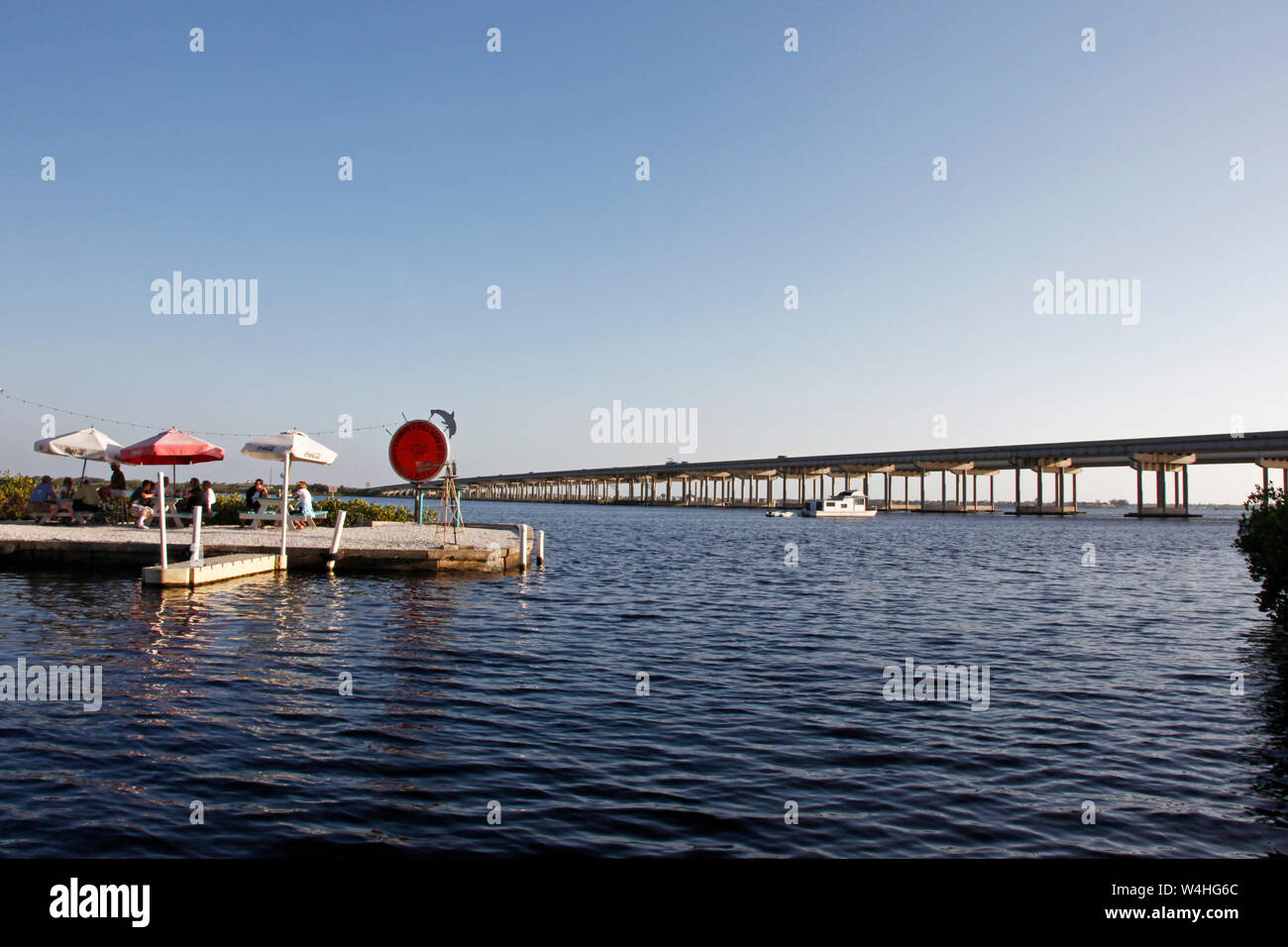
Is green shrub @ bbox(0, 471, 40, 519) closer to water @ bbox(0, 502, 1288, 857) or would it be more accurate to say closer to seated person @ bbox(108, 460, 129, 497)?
seated person @ bbox(108, 460, 129, 497)

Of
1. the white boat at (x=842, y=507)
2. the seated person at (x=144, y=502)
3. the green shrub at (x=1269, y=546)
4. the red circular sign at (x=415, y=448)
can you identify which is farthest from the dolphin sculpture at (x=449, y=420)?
the white boat at (x=842, y=507)

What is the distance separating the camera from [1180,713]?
11969 mm

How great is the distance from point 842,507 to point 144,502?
10683 cm

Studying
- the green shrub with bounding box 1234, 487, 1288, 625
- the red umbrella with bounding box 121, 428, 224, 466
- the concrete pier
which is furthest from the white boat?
the red umbrella with bounding box 121, 428, 224, 466

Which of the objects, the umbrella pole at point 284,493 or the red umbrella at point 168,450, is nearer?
the red umbrella at point 168,450

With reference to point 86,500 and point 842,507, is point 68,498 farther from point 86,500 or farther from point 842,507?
point 842,507

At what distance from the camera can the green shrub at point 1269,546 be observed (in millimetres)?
16844

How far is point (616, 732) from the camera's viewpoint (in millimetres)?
10406

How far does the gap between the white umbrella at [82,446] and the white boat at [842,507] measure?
104704mm

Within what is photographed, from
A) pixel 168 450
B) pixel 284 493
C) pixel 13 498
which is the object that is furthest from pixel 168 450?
pixel 13 498

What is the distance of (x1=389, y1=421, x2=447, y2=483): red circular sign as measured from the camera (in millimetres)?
31516

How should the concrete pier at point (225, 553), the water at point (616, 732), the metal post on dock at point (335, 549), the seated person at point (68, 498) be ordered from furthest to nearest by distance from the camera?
the seated person at point (68, 498) → the metal post on dock at point (335, 549) → the concrete pier at point (225, 553) → the water at point (616, 732)

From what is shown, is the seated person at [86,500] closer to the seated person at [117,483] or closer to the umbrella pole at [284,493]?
the seated person at [117,483]
